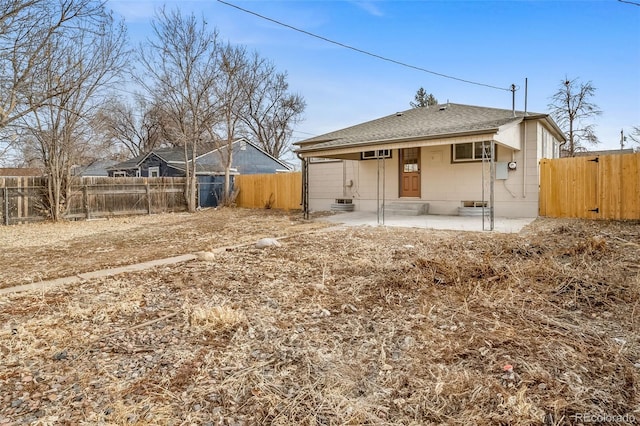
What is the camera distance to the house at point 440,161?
9.98 meters

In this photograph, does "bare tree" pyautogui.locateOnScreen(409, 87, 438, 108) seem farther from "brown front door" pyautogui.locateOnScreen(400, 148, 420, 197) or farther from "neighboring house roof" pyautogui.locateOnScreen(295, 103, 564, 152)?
"brown front door" pyautogui.locateOnScreen(400, 148, 420, 197)

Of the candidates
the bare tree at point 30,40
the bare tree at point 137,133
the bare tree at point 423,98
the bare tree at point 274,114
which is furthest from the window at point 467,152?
the bare tree at point 137,133

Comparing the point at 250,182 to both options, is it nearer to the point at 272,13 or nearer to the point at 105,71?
the point at 105,71

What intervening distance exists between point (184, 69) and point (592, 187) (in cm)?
1520

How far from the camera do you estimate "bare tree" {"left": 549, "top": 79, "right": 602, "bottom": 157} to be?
68.4 ft

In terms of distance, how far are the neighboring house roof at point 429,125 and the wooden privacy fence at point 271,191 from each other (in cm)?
182

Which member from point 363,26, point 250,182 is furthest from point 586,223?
point 250,182

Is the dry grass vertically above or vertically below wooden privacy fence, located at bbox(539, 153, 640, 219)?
below

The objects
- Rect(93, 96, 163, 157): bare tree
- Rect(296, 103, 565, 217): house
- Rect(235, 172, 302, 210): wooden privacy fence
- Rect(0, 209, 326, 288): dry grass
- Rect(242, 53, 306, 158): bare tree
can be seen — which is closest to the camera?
Rect(0, 209, 326, 288): dry grass

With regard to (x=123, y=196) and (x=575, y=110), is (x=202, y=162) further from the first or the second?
(x=575, y=110)

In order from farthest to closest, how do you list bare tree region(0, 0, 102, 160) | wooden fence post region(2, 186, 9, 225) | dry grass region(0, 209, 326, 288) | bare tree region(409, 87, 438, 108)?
bare tree region(409, 87, 438, 108)
wooden fence post region(2, 186, 9, 225)
bare tree region(0, 0, 102, 160)
dry grass region(0, 209, 326, 288)

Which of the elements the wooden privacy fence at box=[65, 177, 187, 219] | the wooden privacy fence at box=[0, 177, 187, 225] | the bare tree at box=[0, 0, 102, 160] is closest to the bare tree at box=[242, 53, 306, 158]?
the wooden privacy fence at box=[65, 177, 187, 219]

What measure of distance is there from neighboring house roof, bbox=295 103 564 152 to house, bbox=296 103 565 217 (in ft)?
0.09

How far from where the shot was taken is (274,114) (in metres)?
34.8
